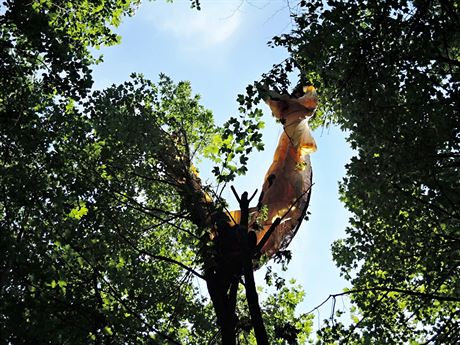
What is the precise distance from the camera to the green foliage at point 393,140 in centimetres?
658

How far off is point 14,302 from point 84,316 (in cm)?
114

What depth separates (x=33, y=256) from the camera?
6.87m

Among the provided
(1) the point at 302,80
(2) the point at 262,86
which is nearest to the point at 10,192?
(2) the point at 262,86

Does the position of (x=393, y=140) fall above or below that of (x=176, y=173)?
below

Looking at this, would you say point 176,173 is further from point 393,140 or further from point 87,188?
point 393,140

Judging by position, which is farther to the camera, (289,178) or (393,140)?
(289,178)

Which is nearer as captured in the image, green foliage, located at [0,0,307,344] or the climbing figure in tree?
green foliage, located at [0,0,307,344]

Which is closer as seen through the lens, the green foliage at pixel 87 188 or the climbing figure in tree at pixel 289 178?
the green foliage at pixel 87 188

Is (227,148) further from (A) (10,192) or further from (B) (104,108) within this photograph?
(B) (104,108)

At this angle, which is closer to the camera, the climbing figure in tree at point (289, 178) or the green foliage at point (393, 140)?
the green foliage at point (393, 140)

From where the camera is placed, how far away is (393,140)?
8.33 metres

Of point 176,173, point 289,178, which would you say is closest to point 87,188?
point 176,173

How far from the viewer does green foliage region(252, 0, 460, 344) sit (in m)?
6.58

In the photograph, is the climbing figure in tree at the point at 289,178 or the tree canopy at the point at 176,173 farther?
the climbing figure in tree at the point at 289,178
